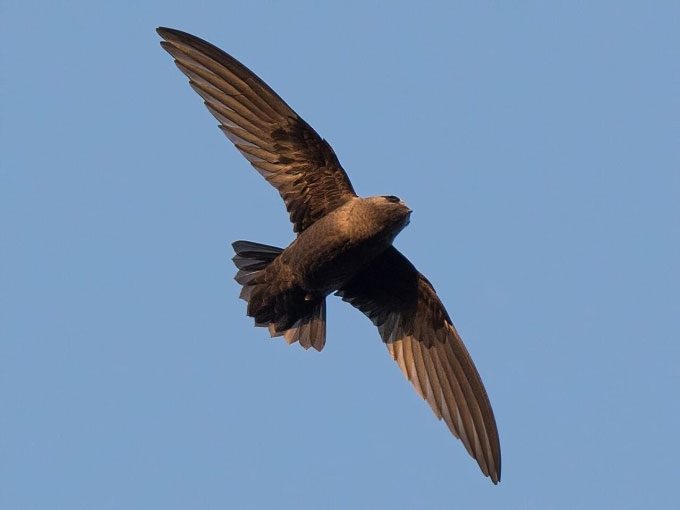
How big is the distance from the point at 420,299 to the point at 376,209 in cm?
147

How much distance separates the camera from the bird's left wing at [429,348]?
13.2m

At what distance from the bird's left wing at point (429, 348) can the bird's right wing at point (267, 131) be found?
0.80 m

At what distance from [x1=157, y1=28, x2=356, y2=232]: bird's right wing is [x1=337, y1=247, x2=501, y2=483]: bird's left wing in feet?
2.62

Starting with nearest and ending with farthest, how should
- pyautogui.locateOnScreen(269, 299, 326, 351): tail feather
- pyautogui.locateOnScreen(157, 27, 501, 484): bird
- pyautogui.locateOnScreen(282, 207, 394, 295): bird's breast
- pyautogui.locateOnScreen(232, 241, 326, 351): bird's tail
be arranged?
1. pyautogui.locateOnScreen(282, 207, 394, 295): bird's breast
2. pyautogui.locateOnScreen(157, 27, 501, 484): bird
3. pyautogui.locateOnScreen(232, 241, 326, 351): bird's tail
4. pyautogui.locateOnScreen(269, 299, 326, 351): tail feather

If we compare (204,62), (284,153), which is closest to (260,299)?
(284,153)

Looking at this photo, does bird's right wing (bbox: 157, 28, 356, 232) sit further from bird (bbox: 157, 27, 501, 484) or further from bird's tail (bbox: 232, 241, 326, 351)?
bird's tail (bbox: 232, 241, 326, 351)

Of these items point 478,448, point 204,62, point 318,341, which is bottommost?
point 478,448

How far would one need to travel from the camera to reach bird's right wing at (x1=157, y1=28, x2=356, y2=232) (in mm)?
12781

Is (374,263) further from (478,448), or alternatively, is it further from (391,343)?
(478,448)

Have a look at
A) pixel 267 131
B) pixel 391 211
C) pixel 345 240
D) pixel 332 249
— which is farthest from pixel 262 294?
pixel 391 211

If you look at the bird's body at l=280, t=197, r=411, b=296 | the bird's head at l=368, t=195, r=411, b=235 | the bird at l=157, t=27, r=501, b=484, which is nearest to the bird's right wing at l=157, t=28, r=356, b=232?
the bird at l=157, t=27, r=501, b=484

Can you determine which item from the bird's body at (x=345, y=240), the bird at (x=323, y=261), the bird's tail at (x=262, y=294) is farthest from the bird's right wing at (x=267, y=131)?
the bird's tail at (x=262, y=294)

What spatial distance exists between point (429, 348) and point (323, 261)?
1634 millimetres

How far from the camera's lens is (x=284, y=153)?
1288 cm
